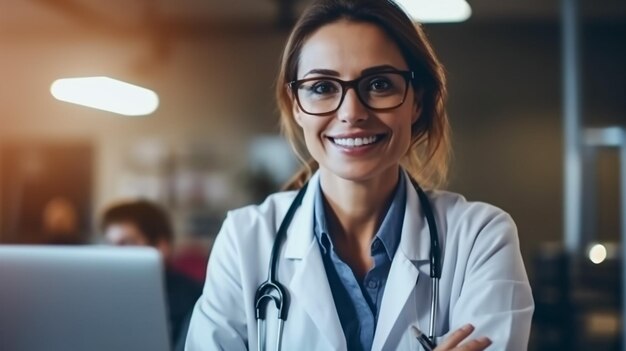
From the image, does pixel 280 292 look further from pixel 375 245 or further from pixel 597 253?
pixel 597 253

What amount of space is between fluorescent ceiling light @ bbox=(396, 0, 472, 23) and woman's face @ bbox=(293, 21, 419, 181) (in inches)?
2.9

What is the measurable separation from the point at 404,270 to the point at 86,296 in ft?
1.12

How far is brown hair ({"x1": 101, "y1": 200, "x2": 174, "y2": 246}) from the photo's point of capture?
60.8 inches

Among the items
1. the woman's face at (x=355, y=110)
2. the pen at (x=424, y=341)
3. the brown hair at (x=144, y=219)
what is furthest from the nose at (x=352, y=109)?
the brown hair at (x=144, y=219)

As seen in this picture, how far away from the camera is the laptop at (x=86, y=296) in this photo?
2.32 ft

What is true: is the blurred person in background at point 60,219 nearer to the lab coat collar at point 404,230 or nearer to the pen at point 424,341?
the lab coat collar at point 404,230

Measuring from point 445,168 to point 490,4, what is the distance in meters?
0.57

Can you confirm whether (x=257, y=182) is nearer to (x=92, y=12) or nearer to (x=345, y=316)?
(x=92, y=12)

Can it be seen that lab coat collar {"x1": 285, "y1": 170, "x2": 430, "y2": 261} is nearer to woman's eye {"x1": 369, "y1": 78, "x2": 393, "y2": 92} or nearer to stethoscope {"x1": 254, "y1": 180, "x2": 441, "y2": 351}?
stethoscope {"x1": 254, "y1": 180, "x2": 441, "y2": 351}

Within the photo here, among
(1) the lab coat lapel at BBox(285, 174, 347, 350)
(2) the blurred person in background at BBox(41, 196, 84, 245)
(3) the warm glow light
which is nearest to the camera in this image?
(1) the lab coat lapel at BBox(285, 174, 347, 350)

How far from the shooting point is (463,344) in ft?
2.33

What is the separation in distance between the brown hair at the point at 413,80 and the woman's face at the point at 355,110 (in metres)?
0.01

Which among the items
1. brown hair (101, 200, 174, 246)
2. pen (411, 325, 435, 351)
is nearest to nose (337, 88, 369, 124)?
pen (411, 325, 435, 351)

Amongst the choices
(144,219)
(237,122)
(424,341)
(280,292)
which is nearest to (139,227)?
(144,219)
